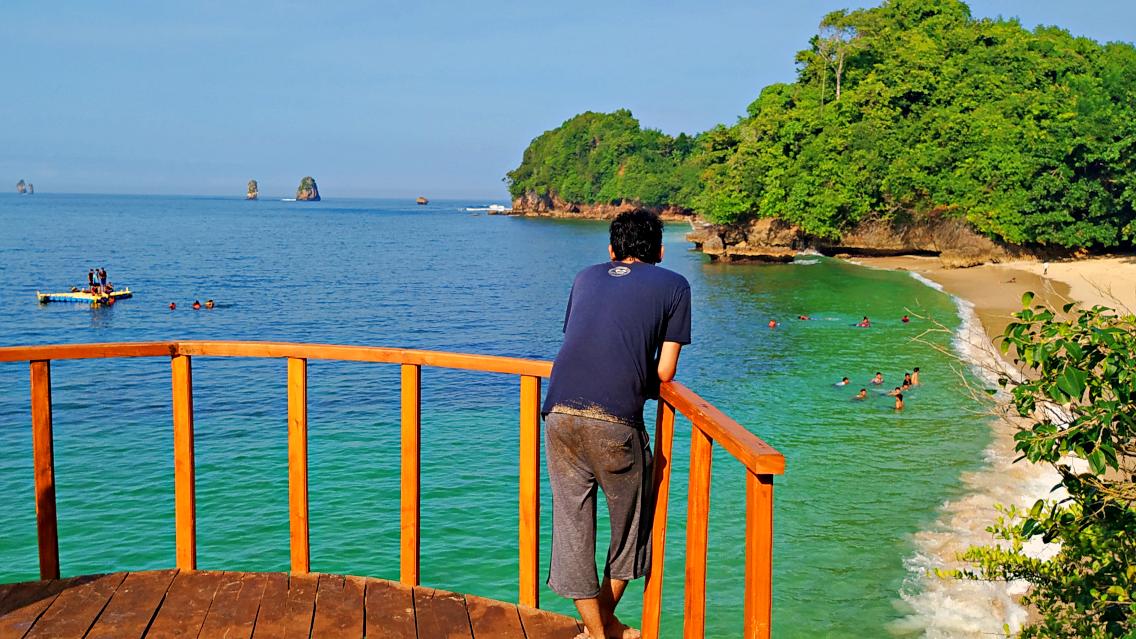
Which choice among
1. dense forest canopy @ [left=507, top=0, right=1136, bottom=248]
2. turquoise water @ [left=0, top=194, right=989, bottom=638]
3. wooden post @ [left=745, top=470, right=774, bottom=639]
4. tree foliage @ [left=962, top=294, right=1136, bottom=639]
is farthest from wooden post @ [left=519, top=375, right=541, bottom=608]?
dense forest canopy @ [left=507, top=0, right=1136, bottom=248]

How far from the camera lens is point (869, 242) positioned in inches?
2477

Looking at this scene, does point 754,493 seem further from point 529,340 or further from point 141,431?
point 529,340

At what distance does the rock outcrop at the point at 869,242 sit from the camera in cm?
5491

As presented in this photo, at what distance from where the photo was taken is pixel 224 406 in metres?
21.7

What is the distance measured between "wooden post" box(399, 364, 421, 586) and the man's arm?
4.56 feet

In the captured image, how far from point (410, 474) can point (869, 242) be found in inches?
2487

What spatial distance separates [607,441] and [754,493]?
84 centimetres

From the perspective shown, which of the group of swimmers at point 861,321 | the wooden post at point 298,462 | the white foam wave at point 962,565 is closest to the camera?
the wooden post at point 298,462

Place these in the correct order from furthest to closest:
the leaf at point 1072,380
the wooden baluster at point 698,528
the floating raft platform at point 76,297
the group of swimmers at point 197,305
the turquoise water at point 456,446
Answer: the floating raft platform at point 76,297 → the group of swimmers at point 197,305 → the turquoise water at point 456,446 → the leaf at point 1072,380 → the wooden baluster at point 698,528

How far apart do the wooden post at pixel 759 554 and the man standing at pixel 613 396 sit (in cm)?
77

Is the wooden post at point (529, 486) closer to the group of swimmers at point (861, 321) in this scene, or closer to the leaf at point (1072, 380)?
the leaf at point (1072, 380)

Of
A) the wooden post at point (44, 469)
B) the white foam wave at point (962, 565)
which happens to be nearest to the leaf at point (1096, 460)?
the white foam wave at point (962, 565)

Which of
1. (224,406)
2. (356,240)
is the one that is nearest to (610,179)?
(356,240)

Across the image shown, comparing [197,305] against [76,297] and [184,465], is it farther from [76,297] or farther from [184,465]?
[184,465]
